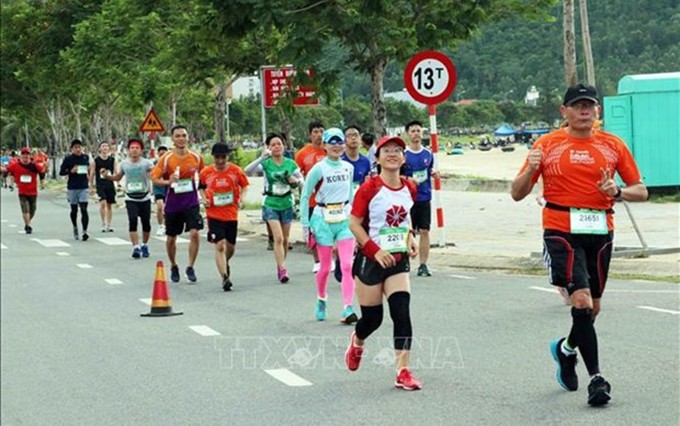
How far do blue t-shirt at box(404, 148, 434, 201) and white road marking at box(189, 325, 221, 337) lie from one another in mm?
4920

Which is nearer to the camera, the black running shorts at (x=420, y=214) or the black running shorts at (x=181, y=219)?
the black running shorts at (x=420, y=214)

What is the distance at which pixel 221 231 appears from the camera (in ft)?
53.6

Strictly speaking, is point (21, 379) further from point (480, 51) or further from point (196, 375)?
point (480, 51)

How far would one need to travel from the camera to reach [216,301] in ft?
49.7

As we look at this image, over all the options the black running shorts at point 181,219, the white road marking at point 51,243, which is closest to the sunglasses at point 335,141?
the black running shorts at point 181,219

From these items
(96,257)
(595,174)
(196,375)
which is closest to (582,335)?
(595,174)

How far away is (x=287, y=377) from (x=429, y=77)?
10572 millimetres

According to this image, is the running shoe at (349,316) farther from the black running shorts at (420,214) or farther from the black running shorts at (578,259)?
the black running shorts at (420,214)

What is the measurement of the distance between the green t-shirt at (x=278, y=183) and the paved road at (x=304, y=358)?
1.05 m

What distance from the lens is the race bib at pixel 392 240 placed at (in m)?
9.29

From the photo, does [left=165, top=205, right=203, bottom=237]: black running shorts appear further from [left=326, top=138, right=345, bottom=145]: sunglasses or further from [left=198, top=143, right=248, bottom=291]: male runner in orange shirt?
[left=326, top=138, right=345, bottom=145]: sunglasses

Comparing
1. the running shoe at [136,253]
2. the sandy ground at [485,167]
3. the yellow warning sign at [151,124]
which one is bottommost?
the running shoe at [136,253]

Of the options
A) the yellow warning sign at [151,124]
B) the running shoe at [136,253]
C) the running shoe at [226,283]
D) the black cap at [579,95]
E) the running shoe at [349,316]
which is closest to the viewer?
the black cap at [579,95]

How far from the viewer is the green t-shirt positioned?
16.7 m
